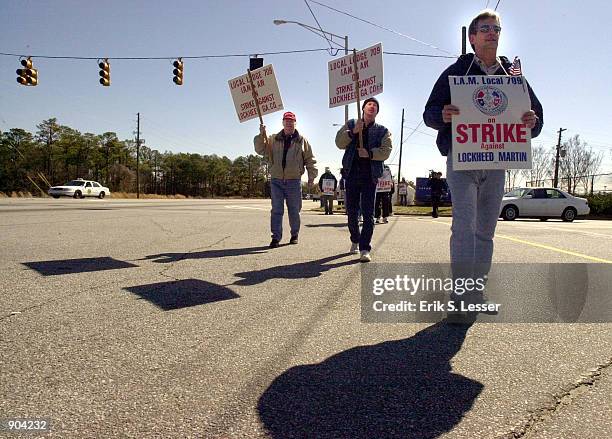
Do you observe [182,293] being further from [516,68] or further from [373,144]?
[373,144]

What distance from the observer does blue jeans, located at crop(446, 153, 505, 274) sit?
10.3 ft

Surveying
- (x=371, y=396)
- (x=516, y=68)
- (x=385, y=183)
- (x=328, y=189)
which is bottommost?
(x=371, y=396)

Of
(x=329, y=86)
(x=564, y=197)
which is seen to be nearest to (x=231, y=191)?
(x=564, y=197)

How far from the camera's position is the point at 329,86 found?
9055mm

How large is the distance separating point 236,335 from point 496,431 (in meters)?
1.45

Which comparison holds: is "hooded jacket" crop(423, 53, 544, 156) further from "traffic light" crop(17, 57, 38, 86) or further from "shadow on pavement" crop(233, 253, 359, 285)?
"traffic light" crop(17, 57, 38, 86)

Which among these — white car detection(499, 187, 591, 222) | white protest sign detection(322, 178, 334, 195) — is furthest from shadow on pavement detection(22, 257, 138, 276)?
white car detection(499, 187, 591, 222)

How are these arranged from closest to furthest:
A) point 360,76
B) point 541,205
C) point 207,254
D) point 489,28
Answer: point 489,28, point 207,254, point 360,76, point 541,205

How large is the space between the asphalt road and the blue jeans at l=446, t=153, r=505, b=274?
511 millimetres

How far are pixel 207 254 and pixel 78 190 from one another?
146 ft

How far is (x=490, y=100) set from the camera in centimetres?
319

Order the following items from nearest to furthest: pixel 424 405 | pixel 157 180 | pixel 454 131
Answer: pixel 424 405, pixel 454 131, pixel 157 180

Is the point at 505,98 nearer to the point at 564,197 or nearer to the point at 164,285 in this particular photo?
the point at 164,285

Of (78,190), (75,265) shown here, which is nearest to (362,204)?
(75,265)
